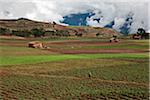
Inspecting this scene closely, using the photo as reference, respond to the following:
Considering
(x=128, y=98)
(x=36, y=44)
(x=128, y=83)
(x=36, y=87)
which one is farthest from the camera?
(x=36, y=44)

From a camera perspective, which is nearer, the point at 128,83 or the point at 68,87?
the point at 68,87

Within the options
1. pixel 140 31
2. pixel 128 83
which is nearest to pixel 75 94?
pixel 128 83

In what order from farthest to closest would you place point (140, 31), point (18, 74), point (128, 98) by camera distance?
point (140, 31)
point (18, 74)
point (128, 98)

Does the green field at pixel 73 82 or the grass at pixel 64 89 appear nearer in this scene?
the grass at pixel 64 89

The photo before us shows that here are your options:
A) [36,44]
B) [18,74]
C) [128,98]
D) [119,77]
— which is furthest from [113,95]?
[36,44]

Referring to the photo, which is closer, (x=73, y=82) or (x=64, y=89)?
(x=64, y=89)

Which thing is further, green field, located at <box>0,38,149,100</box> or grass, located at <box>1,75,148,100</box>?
green field, located at <box>0,38,149,100</box>

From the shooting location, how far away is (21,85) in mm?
20516

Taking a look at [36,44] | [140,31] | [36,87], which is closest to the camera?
[36,87]

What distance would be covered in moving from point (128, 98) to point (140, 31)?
A: 4297 inches

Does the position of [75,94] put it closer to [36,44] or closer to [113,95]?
[113,95]

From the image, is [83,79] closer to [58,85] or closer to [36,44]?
[58,85]

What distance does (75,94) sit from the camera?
19094mm

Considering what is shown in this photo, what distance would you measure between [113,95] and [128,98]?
0.93 meters
